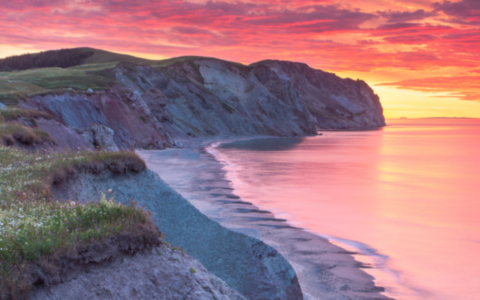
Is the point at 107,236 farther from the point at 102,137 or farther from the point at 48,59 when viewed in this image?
the point at 48,59

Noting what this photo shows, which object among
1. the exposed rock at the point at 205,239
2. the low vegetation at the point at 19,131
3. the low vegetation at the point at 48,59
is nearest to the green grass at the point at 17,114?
the low vegetation at the point at 19,131

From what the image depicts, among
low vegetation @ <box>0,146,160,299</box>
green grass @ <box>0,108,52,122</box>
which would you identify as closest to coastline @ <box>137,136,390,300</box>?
low vegetation @ <box>0,146,160,299</box>

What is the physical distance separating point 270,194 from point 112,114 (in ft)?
79.9

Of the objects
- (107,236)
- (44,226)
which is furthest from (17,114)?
(107,236)

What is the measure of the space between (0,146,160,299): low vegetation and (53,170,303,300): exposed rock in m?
1.12

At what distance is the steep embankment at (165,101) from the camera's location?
35.3 metres

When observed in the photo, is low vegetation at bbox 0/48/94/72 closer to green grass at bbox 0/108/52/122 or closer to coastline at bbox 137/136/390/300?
green grass at bbox 0/108/52/122

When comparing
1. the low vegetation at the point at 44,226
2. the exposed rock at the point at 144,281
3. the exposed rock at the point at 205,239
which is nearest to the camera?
the low vegetation at the point at 44,226

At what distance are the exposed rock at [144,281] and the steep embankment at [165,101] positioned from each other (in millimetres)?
18908

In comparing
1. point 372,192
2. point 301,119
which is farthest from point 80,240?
point 301,119

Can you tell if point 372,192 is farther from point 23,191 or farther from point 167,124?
point 167,124

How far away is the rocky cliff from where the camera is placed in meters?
35.2

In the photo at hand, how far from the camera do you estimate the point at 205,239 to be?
955cm

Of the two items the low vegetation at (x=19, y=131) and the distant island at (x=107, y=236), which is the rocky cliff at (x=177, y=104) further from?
the distant island at (x=107, y=236)
